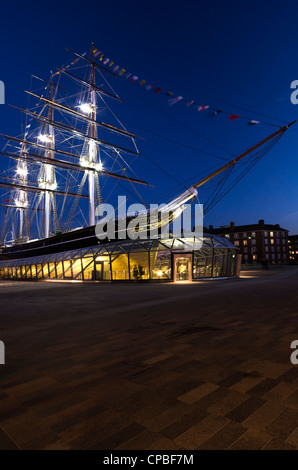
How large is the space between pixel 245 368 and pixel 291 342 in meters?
2.16

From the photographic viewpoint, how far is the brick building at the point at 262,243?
97.0 m

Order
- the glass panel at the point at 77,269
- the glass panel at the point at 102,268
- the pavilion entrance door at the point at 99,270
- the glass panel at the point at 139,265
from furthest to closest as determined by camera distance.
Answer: the glass panel at the point at 77,269 → the pavilion entrance door at the point at 99,270 → the glass panel at the point at 102,268 → the glass panel at the point at 139,265

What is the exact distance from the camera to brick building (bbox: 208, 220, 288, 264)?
97000mm

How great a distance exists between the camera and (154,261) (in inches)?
1001

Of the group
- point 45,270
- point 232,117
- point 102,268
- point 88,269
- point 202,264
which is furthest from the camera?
point 45,270

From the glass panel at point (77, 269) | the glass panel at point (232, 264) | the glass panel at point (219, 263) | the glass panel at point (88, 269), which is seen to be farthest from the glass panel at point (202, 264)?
the glass panel at point (77, 269)

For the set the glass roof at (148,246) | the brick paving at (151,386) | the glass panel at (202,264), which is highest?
the glass roof at (148,246)

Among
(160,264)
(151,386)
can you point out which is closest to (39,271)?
(160,264)

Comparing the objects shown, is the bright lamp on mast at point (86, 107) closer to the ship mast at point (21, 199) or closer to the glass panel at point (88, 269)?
the glass panel at point (88, 269)

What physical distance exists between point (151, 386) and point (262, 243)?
10237 cm

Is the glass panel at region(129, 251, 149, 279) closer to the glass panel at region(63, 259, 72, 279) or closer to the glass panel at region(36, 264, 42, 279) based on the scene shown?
the glass panel at region(63, 259, 72, 279)

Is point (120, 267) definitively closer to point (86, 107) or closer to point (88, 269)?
point (88, 269)

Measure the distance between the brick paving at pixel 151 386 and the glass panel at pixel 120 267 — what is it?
57.8ft
